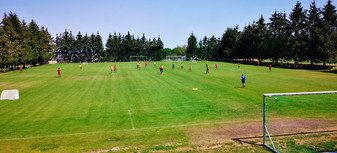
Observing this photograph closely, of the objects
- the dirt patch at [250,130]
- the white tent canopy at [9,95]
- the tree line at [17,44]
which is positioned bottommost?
the dirt patch at [250,130]

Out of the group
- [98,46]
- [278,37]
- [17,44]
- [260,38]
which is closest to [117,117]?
[17,44]

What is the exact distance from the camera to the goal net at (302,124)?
10703 millimetres

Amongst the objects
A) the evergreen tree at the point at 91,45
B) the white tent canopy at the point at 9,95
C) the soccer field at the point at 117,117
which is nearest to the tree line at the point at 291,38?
the soccer field at the point at 117,117

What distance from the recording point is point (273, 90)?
89.4 ft

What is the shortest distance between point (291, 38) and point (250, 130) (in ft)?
206

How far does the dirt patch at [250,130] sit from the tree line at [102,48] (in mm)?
121548

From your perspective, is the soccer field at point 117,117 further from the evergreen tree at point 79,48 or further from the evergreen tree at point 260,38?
the evergreen tree at point 79,48

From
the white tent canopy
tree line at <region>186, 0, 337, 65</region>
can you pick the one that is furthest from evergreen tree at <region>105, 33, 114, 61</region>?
the white tent canopy

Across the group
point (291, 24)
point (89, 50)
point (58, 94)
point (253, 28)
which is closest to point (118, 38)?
point (89, 50)

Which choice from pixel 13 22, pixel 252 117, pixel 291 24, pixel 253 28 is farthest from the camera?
pixel 253 28

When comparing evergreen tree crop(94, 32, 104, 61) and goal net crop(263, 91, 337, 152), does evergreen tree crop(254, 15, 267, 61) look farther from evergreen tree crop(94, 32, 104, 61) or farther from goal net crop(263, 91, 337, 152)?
evergreen tree crop(94, 32, 104, 61)

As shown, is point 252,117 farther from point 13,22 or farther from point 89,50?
point 89,50

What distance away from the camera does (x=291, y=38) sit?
65562 millimetres

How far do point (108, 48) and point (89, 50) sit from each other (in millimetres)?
10977
